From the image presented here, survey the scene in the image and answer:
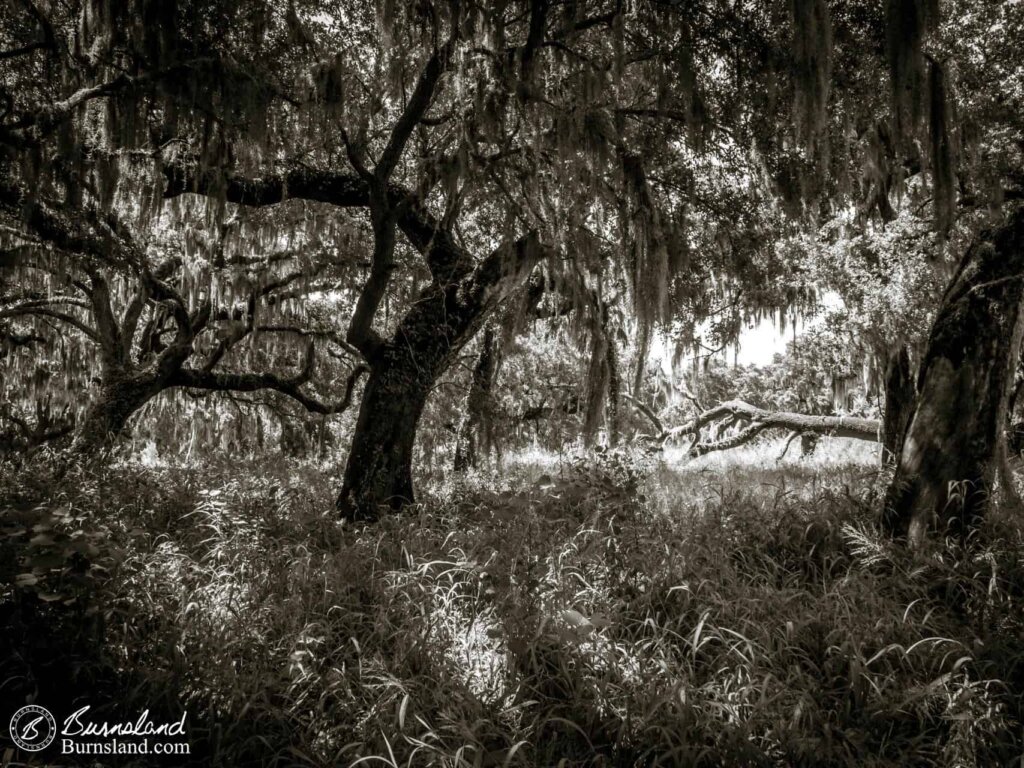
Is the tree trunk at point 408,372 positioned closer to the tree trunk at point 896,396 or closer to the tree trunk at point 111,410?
the tree trunk at point 111,410

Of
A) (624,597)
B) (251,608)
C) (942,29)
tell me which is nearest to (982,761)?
(624,597)

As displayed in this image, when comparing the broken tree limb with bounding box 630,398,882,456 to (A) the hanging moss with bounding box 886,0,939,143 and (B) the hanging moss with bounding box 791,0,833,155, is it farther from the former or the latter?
(A) the hanging moss with bounding box 886,0,939,143

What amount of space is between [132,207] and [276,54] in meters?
Answer: 2.68

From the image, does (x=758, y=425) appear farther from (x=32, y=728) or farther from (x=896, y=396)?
(x=32, y=728)

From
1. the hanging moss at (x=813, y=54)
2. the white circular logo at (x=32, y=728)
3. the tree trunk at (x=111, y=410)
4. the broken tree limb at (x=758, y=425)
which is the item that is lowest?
the white circular logo at (x=32, y=728)

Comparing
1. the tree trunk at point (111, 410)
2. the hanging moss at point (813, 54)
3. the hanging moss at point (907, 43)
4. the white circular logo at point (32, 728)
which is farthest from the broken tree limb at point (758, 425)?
the white circular logo at point (32, 728)

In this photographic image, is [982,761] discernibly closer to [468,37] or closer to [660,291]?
[660,291]

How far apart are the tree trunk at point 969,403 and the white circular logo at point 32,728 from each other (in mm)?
4757

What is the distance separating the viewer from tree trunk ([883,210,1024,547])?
3914 millimetres

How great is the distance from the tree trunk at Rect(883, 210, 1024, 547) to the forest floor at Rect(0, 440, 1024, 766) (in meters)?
0.29

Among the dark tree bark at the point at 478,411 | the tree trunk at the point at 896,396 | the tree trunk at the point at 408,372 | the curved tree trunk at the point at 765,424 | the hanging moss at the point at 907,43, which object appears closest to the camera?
the hanging moss at the point at 907,43

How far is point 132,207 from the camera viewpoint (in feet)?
21.3

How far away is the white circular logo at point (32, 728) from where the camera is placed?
90.1 inches

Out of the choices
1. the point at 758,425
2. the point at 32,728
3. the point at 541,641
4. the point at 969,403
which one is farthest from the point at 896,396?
the point at 32,728
